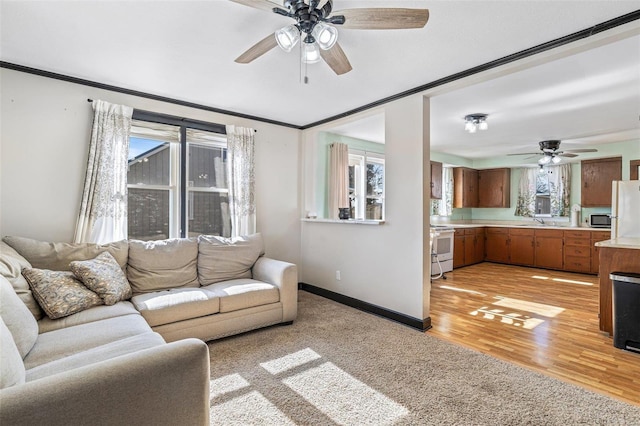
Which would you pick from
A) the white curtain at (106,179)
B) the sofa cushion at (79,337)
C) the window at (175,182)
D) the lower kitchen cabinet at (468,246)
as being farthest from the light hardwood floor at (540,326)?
the white curtain at (106,179)

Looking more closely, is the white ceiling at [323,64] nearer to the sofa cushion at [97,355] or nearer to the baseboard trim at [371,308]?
the sofa cushion at [97,355]

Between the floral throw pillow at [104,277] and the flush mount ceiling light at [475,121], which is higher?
the flush mount ceiling light at [475,121]

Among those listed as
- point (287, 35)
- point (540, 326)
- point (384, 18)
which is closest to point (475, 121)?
point (540, 326)

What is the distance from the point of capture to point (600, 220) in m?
5.87

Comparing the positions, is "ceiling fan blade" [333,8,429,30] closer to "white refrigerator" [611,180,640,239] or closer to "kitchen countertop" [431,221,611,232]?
"white refrigerator" [611,180,640,239]

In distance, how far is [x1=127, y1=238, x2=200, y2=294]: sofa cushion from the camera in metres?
2.97

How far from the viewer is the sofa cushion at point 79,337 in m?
1.69

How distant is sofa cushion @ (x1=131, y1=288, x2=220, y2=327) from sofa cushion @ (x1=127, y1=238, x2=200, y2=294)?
0.14 meters

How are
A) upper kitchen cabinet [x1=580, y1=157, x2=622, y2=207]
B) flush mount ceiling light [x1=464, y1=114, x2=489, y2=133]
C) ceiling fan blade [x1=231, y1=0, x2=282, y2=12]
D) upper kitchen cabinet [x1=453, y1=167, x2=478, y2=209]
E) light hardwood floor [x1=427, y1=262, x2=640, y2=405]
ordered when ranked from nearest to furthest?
1. ceiling fan blade [x1=231, y1=0, x2=282, y2=12]
2. light hardwood floor [x1=427, y1=262, x2=640, y2=405]
3. flush mount ceiling light [x1=464, y1=114, x2=489, y2=133]
4. upper kitchen cabinet [x1=580, y1=157, x2=622, y2=207]
5. upper kitchen cabinet [x1=453, y1=167, x2=478, y2=209]

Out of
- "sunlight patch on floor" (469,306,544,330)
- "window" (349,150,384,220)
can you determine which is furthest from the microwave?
"window" (349,150,384,220)

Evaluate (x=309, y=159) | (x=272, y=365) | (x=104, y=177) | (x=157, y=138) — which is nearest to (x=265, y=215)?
(x=309, y=159)

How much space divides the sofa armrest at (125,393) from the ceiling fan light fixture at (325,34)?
170cm

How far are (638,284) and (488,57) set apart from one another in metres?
2.27

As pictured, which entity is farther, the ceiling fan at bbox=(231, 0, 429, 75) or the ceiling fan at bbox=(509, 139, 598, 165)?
the ceiling fan at bbox=(509, 139, 598, 165)
